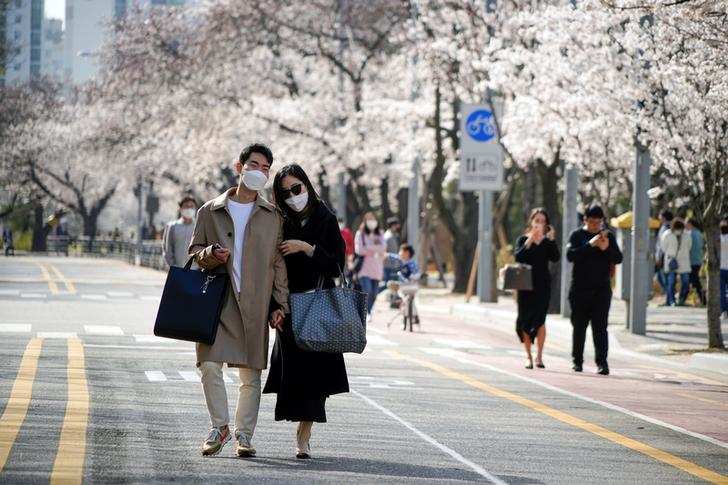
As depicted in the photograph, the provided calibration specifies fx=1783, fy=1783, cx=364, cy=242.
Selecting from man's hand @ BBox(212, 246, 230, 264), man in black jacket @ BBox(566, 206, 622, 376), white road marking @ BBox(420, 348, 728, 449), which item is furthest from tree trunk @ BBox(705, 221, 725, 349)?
man's hand @ BBox(212, 246, 230, 264)

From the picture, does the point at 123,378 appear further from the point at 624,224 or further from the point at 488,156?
the point at 488,156

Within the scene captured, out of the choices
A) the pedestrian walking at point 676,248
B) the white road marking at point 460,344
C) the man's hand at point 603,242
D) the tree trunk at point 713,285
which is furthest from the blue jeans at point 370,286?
the man's hand at point 603,242

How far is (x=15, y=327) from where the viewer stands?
23406 mm

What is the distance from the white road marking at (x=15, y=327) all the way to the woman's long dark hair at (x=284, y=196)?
41.3 ft

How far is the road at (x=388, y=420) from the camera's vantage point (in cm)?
1010

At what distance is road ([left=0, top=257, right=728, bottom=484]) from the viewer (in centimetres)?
1010

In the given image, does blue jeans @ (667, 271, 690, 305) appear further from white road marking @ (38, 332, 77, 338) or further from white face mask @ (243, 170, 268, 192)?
white face mask @ (243, 170, 268, 192)

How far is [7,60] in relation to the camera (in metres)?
51.2

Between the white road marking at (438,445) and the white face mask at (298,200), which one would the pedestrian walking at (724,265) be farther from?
the white face mask at (298,200)

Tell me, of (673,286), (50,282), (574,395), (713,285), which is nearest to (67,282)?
(50,282)

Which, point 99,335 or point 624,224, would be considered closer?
point 99,335

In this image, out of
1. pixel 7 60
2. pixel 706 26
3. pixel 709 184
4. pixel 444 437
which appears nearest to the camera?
pixel 444 437

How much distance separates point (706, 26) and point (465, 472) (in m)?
12.3

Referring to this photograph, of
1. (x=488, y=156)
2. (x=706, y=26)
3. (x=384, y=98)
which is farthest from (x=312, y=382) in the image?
(x=384, y=98)
